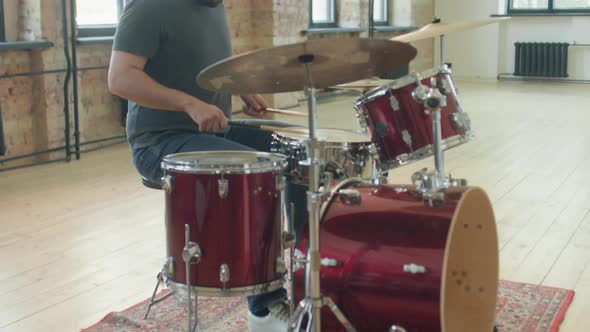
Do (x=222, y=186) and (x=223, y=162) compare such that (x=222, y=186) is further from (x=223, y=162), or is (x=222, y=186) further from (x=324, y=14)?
(x=324, y=14)

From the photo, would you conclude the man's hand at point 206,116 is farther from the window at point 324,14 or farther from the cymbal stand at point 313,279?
the window at point 324,14

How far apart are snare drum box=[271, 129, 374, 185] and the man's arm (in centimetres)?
28

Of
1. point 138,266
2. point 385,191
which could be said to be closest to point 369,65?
point 385,191

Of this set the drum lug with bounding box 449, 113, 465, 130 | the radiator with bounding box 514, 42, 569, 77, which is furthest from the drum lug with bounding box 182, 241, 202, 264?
the radiator with bounding box 514, 42, 569, 77

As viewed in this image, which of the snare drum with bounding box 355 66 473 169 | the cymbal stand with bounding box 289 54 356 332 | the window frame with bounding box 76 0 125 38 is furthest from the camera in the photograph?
the window frame with bounding box 76 0 125 38

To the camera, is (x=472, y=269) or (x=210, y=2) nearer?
(x=472, y=269)

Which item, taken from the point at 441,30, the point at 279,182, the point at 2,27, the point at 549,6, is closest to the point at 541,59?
the point at 549,6

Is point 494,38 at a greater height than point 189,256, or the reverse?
point 494,38

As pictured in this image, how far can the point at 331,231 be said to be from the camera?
6.87 ft

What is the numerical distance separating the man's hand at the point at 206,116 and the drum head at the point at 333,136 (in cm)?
27

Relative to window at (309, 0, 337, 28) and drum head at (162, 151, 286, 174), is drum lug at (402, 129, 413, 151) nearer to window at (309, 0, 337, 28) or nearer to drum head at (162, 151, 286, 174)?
drum head at (162, 151, 286, 174)

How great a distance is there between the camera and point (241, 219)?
84.4 inches

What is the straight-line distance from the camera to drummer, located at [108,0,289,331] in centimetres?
246

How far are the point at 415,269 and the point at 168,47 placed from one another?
1197 mm
